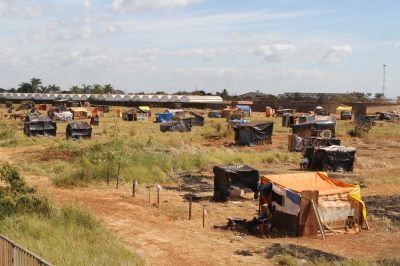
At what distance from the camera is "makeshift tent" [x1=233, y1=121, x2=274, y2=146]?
118 ft

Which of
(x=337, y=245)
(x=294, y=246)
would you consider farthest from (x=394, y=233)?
(x=294, y=246)

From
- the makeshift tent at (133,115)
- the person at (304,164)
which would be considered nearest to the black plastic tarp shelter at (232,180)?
the person at (304,164)

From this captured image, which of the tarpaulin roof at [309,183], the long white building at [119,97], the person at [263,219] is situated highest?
the long white building at [119,97]

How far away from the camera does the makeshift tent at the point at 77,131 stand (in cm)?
3616

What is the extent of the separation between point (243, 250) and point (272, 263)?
1.23 metres

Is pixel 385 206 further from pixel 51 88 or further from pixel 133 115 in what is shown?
pixel 51 88

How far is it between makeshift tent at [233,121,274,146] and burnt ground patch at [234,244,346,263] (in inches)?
922

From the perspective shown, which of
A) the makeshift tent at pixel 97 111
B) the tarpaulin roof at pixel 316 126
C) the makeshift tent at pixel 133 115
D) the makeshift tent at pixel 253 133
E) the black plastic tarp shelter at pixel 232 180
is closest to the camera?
the black plastic tarp shelter at pixel 232 180

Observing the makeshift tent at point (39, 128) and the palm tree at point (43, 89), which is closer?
the makeshift tent at point (39, 128)

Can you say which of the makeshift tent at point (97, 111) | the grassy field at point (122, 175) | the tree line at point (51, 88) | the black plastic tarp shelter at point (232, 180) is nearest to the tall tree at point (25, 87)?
the tree line at point (51, 88)

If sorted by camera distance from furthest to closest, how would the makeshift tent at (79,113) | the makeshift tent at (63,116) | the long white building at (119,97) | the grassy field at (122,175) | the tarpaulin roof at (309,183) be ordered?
the long white building at (119,97)
the makeshift tent at (79,113)
the makeshift tent at (63,116)
the tarpaulin roof at (309,183)
the grassy field at (122,175)

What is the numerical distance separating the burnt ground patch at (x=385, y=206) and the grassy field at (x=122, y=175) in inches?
18.2

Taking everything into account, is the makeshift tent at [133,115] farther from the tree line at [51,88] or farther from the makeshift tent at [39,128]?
the tree line at [51,88]

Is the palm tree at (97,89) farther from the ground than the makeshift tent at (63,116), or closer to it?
farther from the ground
